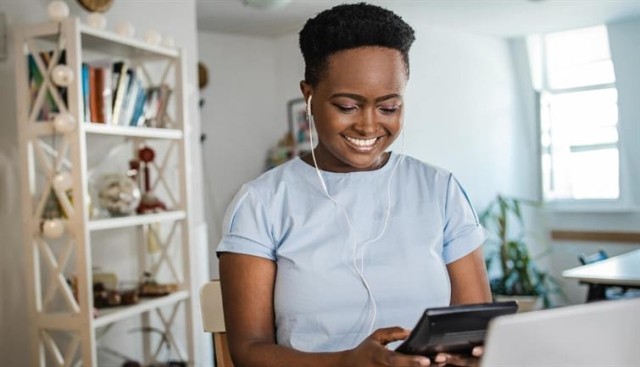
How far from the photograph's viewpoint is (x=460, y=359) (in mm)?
872

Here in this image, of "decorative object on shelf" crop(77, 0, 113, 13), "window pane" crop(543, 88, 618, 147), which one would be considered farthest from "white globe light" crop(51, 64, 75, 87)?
"window pane" crop(543, 88, 618, 147)

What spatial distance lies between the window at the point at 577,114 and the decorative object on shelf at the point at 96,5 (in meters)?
3.24

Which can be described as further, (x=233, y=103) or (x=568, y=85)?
(x=568, y=85)

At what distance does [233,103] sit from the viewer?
464cm

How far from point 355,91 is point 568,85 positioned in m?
4.45

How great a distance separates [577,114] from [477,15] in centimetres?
130

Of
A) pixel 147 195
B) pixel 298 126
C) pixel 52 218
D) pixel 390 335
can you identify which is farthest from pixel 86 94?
pixel 298 126

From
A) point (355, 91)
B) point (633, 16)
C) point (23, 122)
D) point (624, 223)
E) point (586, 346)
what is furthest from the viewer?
point (624, 223)

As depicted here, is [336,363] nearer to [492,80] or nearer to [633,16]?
[633,16]

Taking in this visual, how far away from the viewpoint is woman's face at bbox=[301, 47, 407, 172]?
108 cm

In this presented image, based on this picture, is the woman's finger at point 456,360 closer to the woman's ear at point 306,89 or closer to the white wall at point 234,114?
the woman's ear at point 306,89

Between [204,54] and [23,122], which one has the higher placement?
[204,54]

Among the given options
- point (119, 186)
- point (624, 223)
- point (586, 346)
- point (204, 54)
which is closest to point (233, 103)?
point (204, 54)

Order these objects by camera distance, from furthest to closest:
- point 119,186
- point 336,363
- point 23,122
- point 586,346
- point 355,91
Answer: point 119,186
point 23,122
point 355,91
point 336,363
point 586,346
